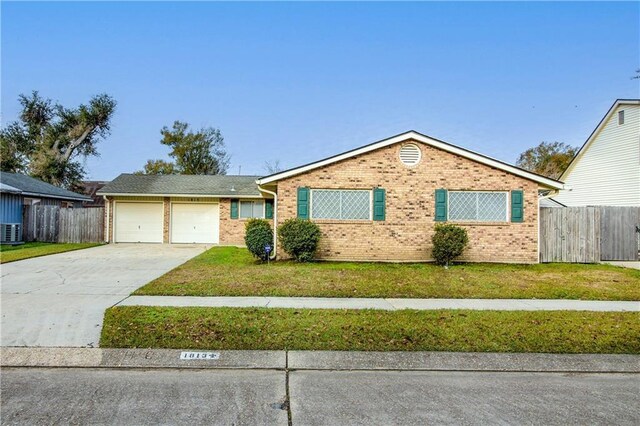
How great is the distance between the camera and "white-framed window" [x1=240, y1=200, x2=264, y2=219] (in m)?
20.6

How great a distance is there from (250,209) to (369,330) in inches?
612

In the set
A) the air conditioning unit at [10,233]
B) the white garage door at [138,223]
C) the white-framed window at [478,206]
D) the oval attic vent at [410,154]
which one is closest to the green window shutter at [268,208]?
the white garage door at [138,223]

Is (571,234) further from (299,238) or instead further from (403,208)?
(299,238)

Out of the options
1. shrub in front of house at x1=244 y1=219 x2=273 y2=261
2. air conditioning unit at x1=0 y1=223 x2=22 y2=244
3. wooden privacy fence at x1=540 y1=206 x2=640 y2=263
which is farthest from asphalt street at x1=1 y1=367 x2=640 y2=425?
air conditioning unit at x1=0 y1=223 x2=22 y2=244

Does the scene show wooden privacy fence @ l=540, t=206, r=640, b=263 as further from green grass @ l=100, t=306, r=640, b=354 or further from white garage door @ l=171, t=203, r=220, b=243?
white garage door @ l=171, t=203, r=220, b=243

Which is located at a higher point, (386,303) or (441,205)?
(441,205)

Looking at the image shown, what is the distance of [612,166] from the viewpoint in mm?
19812

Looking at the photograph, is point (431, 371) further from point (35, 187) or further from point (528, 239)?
point (35, 187)

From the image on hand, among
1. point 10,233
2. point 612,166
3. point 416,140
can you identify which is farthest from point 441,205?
point 10,233

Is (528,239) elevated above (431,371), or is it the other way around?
(528,239)

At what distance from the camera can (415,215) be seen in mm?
13539

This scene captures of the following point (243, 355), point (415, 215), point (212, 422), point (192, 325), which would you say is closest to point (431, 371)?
point (243, 355)

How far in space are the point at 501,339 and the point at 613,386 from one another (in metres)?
1.31

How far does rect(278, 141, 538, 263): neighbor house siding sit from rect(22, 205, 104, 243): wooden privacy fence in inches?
459
